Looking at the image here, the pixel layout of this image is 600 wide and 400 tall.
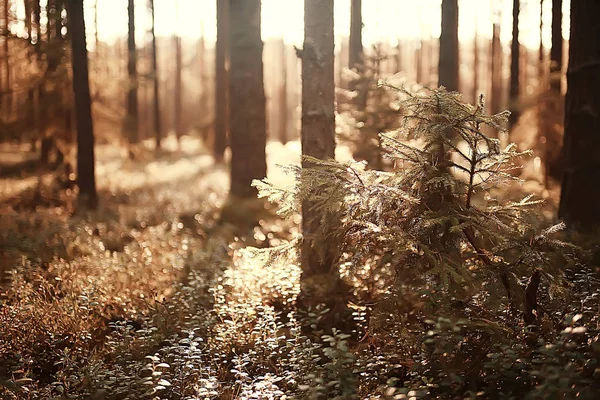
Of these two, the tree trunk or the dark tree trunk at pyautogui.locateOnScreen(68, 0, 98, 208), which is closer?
the dark tree trunk at pyautogui.locateOnScreen(68, 0, 98, 208)

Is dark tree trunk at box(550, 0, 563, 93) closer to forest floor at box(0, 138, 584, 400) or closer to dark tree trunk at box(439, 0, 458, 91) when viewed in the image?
dark tree trunk at box(439, 0, 458, 91)

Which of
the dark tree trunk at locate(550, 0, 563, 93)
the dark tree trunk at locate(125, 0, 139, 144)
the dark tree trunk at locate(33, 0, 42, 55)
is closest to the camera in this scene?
the dark tree trunk at locate(33, 0, 42, 55)

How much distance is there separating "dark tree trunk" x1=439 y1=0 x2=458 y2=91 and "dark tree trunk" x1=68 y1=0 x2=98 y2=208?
8040 millimetres

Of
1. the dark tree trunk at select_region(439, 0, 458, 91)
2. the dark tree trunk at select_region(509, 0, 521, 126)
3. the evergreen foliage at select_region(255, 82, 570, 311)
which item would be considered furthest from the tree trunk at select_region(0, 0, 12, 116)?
the dark tree trunk at select_region(509, 0, 521, 126)

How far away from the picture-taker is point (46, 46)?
13.1m

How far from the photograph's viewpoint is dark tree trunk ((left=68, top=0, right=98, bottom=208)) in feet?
37.8

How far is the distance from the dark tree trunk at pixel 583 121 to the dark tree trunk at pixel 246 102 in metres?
6.42

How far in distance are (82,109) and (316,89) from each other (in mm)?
7682

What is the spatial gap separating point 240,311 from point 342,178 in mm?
1739

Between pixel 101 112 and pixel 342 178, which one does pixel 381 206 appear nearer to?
pixel 342 178

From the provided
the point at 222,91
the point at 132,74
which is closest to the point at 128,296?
the point at 132,74

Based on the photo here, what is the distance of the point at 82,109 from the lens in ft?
39.8

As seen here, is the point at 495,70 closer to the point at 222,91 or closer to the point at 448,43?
the point at 222,91

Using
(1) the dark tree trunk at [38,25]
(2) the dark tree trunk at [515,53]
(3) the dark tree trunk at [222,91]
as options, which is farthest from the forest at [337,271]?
(3) the dark tree trunk at [222,91]
